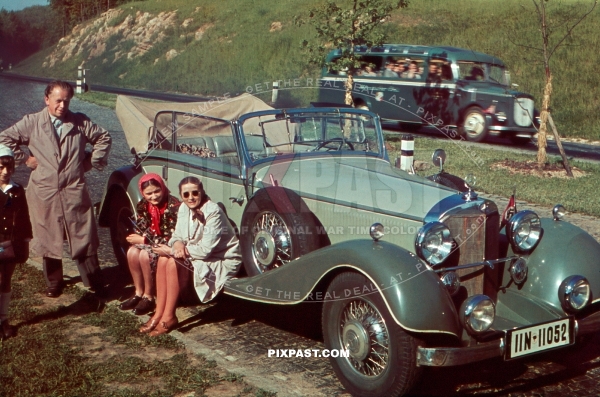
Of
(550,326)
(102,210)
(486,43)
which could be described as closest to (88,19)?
(486,43)

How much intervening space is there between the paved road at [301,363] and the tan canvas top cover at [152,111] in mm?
1593

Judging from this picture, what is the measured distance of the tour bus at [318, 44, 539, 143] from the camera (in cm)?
1697

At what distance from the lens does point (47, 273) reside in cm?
572

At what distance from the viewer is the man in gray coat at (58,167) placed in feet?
17.6

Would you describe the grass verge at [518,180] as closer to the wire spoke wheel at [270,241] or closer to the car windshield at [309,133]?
the car windshield at [309,133]

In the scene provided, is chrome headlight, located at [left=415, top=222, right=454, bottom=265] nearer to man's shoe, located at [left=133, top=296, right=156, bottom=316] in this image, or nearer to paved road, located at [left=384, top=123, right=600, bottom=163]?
man's shoe, located at [left=133, top=296, right=156, bottom=316]

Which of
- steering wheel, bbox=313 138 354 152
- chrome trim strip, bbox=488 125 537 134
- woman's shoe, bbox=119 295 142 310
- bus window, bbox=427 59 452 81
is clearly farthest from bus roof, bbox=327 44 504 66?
woman's shoe, bbox=119 295 142 310

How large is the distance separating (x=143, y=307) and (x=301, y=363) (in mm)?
1457

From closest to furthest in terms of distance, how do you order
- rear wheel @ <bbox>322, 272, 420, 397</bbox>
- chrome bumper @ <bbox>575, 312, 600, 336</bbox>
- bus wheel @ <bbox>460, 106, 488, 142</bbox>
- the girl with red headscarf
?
rear wheel @ <bbox>322, 272, 420, 397</bbox> < chrome bumper @ <bbox>575, 312, 600, 336</bbox> < the girl with red headscarf < bus wheel @ <bbox>460, 106, 488, 142</bbox>

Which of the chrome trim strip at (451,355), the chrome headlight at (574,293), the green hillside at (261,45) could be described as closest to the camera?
the chrome trim strip at (451,355)

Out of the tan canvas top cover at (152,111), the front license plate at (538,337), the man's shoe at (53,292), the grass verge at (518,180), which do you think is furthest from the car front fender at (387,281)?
the grass verge at (518,180)

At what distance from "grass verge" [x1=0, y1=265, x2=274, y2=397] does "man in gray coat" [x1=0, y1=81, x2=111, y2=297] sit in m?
0.51

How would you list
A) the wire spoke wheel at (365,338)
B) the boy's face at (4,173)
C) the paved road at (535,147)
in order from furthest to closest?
the paved road at (535,147)
the boy's face at (4,173)
the wire spoke wheel at (365,338)

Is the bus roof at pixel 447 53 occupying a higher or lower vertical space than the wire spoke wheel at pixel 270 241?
higher
